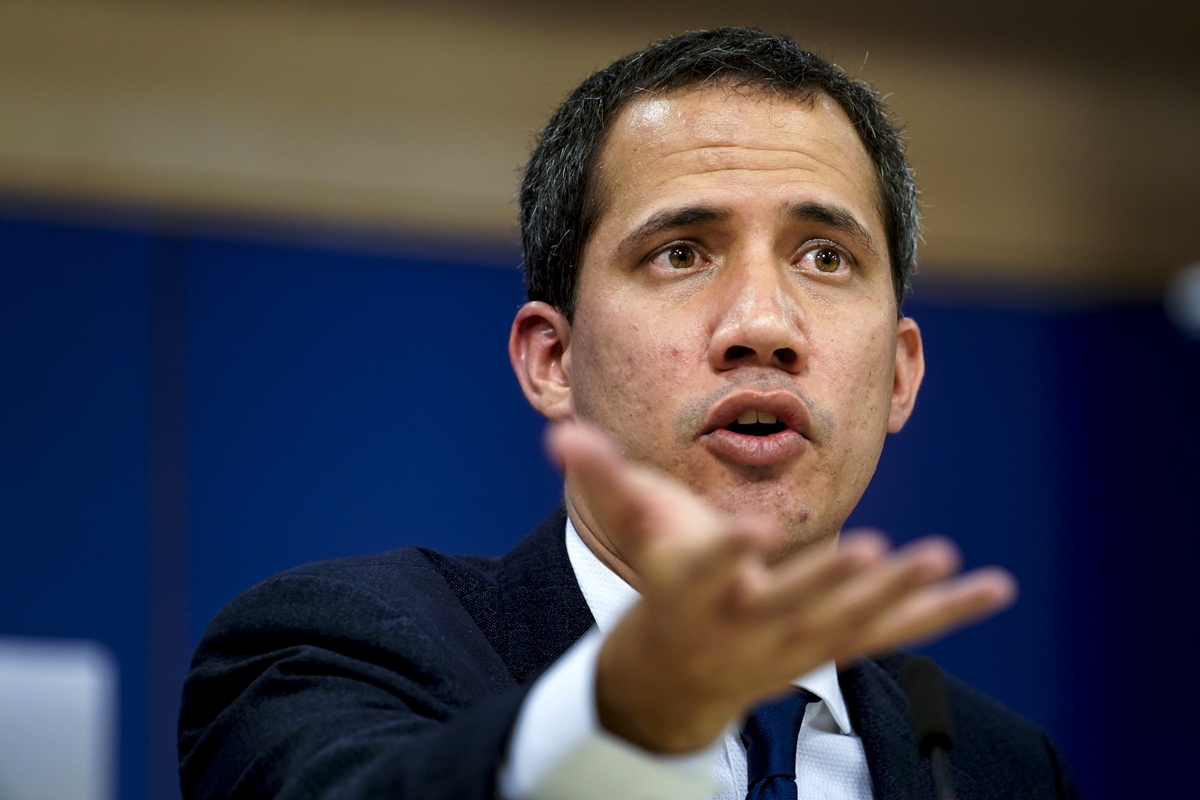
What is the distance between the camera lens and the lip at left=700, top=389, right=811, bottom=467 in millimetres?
1684

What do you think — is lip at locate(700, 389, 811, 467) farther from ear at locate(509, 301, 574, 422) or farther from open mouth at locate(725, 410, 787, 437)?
ear at locate(509, 301, 574, 422)

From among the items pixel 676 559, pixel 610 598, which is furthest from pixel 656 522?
pixel 610 598

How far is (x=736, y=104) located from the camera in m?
1.98

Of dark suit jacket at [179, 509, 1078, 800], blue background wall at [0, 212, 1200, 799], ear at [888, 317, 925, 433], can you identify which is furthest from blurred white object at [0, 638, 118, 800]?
ear at [888, 317, 925, 433]

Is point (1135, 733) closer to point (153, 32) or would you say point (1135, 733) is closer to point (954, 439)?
point (954, 439)

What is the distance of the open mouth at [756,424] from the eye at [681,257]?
23 cm

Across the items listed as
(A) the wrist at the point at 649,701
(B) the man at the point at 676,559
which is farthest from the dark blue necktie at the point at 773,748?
(A) the wrist at the point at 649,701

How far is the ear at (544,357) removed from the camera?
6.61 ft

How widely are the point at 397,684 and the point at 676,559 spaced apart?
1.88 feet

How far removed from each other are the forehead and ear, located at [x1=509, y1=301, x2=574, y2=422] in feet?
0.59

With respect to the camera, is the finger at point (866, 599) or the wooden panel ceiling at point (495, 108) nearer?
the finger at point (866, 599)

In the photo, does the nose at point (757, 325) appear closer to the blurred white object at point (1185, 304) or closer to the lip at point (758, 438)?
the lip at point (758, 438)

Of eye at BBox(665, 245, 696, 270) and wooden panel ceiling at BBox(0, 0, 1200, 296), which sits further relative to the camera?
wooden panel ceiling at BBox(0, 0, 1200, 296)

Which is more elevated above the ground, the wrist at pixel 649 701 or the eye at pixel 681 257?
the eye at pixel 681 257
